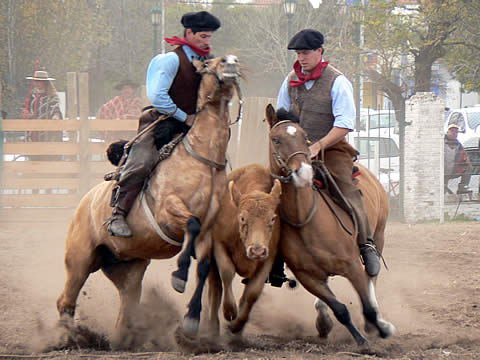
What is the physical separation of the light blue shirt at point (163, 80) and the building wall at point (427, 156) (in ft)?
29.5

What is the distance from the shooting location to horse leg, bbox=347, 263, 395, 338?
5543 millimetres

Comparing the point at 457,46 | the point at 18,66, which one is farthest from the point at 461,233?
the point at 18,66

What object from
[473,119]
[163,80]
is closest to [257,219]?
[163,80]

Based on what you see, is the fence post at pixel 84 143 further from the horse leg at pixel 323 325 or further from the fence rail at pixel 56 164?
the horse leg at pixel 323 325

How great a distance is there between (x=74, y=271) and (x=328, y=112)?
8.51 feet

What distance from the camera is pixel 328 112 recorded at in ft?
19.6

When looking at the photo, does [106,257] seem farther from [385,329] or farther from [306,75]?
[385,329]

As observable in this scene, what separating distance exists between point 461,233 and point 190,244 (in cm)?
813

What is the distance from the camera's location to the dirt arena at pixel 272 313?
17.4 feet

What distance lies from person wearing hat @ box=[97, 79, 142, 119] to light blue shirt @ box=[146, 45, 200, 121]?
766 cm

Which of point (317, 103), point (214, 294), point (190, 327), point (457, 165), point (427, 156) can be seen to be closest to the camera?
point (190, 327)

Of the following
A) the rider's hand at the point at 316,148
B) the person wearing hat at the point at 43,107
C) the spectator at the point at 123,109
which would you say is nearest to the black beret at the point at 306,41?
the rider's hand at the point at 316,148

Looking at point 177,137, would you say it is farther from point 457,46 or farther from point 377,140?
point 457,46

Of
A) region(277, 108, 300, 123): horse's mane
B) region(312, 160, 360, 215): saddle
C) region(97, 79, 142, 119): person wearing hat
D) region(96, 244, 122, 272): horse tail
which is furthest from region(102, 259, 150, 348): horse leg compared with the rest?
region(97, 79, 142, 119): person wearing hat
